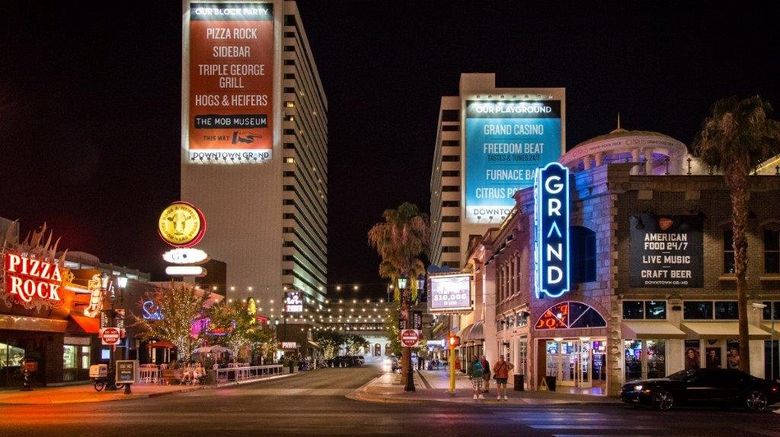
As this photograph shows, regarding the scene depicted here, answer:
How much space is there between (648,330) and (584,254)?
421cm

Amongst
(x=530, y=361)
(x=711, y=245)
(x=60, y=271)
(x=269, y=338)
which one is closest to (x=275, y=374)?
(x=269, y=338)

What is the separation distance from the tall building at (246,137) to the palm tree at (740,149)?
111019 millimetres

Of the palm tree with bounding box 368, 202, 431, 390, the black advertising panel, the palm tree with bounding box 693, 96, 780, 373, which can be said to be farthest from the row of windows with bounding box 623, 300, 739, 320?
the palm tree with bounding box 368, 202, 431, 390

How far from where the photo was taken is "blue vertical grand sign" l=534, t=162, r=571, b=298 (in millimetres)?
35750

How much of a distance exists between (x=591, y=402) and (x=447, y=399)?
5.58 meters

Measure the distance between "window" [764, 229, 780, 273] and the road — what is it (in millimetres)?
9920

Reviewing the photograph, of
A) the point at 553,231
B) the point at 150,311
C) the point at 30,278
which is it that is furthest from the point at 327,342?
the point at 553,231

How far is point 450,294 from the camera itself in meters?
51.4

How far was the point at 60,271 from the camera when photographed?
4350cm

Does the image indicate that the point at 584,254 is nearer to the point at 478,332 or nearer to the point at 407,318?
the point at 407,318

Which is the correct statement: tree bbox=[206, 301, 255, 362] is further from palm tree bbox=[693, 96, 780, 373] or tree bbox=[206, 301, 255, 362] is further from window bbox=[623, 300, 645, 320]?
palm tree bbox=[693, 96, 780, 373]

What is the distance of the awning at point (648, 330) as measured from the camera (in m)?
34.2

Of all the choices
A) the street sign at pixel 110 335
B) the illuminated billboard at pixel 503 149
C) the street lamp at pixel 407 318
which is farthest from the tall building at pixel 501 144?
the street sign at pixel 110 335

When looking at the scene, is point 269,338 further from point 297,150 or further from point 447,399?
point 297,150
